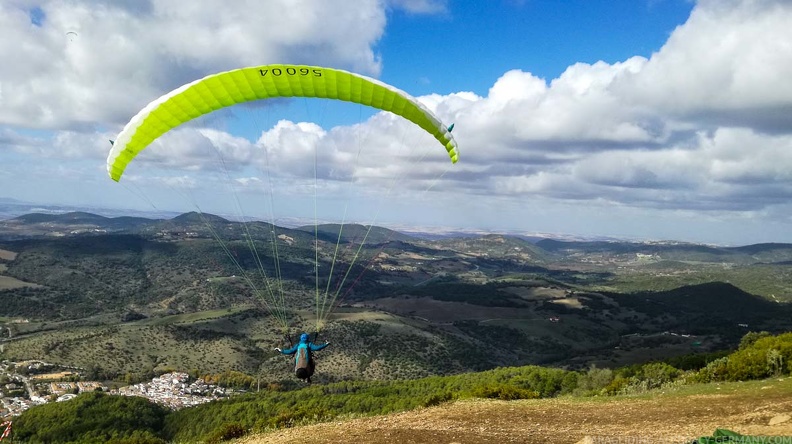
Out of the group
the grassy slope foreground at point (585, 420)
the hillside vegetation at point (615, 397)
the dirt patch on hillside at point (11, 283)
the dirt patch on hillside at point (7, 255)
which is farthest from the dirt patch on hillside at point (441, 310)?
the dirt patch on hillside at point (7, 255)

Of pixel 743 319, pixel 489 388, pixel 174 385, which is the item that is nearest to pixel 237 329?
pixel 174 385

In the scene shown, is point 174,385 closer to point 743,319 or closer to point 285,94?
point 285,94

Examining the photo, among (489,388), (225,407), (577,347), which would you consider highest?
(489,388)

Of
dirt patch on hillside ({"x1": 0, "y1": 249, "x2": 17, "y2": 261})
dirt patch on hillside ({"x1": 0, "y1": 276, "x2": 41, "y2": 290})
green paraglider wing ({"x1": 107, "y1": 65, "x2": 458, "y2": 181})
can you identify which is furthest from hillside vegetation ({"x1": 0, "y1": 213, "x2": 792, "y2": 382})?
green paraglider wing ({"x1": 107, "y1": 65, "x2": 458, "y2": 181})

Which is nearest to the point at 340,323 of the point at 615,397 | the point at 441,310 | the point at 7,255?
the point at 441,310

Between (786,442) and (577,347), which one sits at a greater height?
(786,442)

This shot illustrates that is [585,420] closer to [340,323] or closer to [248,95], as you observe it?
[248,95]

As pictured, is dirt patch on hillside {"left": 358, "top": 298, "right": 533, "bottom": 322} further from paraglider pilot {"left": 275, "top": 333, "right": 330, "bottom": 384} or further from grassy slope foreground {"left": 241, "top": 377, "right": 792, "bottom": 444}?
paraglider pilot {"left": 275, "top": 333, "right": 330, "bottom": 384}

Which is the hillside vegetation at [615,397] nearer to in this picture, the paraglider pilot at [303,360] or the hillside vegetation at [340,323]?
the paraglider pilot at [303,360]
